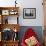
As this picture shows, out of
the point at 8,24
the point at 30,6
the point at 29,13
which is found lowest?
the point at 8,24

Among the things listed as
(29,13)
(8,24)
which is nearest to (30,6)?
(29,13)

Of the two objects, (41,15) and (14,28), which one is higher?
(41,15)

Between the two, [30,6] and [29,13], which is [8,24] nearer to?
[29,13]

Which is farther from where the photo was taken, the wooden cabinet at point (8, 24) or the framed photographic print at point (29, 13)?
the framed photographic print at point (29, 13)

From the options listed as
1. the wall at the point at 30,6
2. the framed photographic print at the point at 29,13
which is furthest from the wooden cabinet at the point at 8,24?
the framed photographic print at the point at 29,13

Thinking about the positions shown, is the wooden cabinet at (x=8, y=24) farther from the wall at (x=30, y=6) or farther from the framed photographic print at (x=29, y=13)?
the framed photographic print at (x=29, y=13)

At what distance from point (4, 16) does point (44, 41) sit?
1.77 metres

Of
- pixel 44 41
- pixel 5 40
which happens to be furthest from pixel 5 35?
pixel 44 41

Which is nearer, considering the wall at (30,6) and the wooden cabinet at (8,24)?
the wooden cabinet at (8,24)

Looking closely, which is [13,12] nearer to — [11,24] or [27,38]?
[11,24]

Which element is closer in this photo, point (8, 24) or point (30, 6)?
point (8, 24)

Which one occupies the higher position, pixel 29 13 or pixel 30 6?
pixel 30 6

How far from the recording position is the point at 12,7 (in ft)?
18.5

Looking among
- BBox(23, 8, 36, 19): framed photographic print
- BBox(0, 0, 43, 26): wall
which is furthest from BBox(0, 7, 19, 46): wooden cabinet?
BBox(23, 8, 36, 19): framed photographic print
